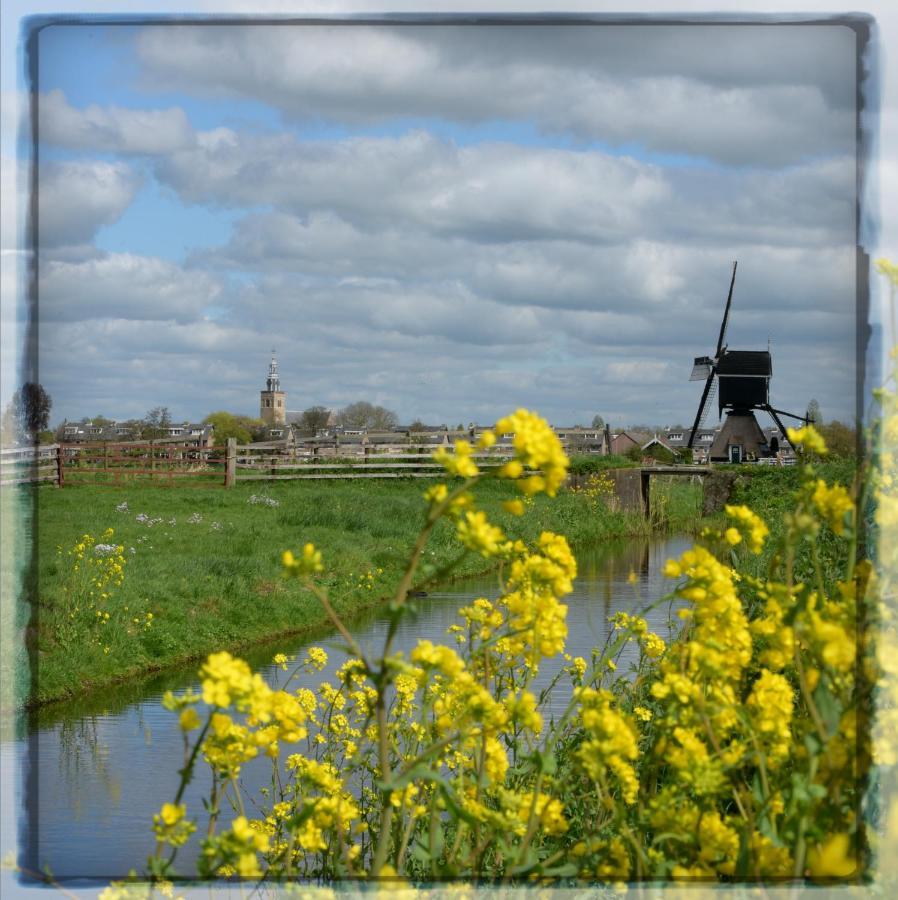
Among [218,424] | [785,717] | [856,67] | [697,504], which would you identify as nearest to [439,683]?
[785,717]

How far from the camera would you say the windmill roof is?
27766 mm

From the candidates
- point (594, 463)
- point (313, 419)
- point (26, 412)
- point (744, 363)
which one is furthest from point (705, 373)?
point (26, 412)

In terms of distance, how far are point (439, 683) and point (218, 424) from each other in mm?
13410

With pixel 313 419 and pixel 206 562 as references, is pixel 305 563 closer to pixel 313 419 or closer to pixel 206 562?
pixel 206 562

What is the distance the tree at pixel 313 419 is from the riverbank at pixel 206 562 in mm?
776

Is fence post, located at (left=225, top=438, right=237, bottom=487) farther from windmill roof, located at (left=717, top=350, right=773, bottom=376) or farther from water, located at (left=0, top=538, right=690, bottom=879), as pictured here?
windmill roof, located at (left=717, top=350, right=773, bottom=376)

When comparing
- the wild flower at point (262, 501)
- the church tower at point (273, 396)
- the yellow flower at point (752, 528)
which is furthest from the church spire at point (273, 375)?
the yellow flower at point (752, 528)

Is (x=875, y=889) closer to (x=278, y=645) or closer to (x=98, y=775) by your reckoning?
(x=98, y=775)

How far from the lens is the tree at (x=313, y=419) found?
46.1 feet

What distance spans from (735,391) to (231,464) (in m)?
17.1

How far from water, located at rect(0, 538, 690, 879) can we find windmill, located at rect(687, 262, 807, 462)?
19541 millimetres

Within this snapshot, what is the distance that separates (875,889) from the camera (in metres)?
1.73

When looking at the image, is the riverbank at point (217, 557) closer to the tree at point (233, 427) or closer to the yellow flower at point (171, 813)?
the tree at point (233, 427)

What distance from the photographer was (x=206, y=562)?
9352 millimetres
